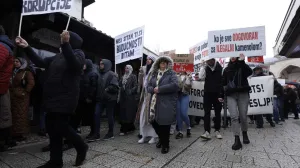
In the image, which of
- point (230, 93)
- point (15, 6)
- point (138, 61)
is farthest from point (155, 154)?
point (138, 61)

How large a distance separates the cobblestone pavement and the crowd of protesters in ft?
0.75

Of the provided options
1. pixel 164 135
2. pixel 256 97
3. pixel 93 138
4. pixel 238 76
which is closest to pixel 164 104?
pixel 164 135

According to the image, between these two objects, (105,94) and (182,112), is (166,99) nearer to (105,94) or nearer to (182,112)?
(182,112)

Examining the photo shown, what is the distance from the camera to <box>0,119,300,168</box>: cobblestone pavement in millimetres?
3203

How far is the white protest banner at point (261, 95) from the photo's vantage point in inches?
292

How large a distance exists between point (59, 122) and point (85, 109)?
6.43ft

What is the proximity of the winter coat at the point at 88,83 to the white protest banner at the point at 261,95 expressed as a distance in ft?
17.7

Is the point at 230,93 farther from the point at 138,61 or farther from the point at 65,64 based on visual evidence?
the point at 138,61

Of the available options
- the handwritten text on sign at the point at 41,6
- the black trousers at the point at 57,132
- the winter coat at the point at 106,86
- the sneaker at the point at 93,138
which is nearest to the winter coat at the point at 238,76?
the winter coat at the point at 106,86

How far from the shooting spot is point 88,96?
4699 mm

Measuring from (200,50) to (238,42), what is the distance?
3.19 m

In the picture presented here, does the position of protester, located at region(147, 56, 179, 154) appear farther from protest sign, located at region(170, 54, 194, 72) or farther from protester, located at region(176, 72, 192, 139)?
protest sign, located at region(170, 54, 194, 72)

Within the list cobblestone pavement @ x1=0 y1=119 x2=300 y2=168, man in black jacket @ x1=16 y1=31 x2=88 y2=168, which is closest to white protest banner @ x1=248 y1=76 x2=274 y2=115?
cobblestone pavement @ x1=0 y1=119 x2=300 y2=168

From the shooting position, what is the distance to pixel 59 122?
290 cm
